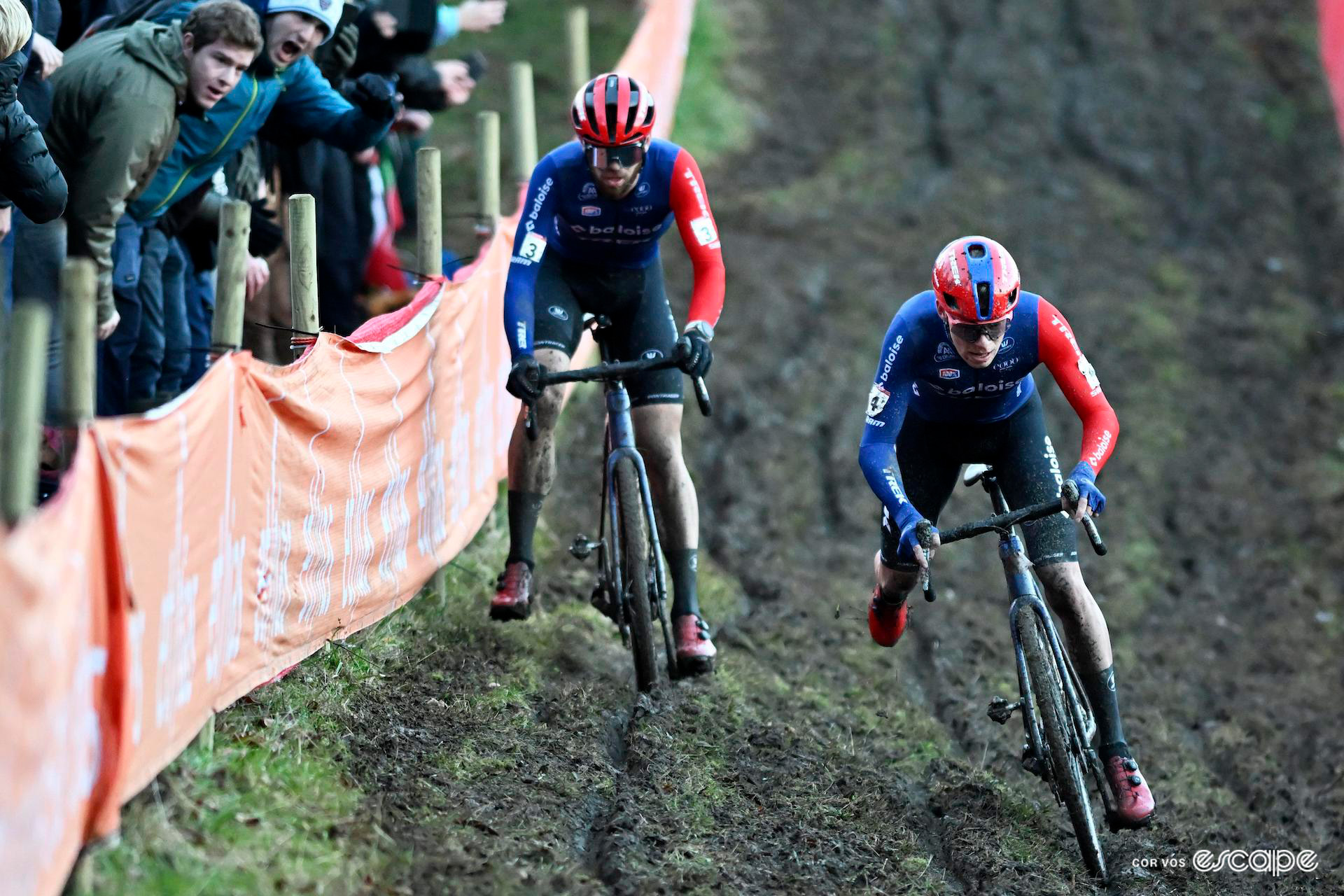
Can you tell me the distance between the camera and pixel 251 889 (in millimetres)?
5023

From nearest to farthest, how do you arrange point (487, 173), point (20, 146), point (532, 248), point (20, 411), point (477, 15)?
point (20, 411), point (20, 146), point (532, 248), point (487, 173), point (477, 15)

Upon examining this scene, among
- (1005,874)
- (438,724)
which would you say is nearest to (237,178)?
(438,724)

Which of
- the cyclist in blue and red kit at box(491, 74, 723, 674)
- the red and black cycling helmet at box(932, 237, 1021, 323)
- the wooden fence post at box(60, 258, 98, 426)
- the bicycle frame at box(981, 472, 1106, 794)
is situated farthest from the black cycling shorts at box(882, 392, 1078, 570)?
the wooden fence post at box(60, 258, 98, 426)

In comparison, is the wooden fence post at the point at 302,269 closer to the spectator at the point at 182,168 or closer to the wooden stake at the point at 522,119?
the spectator at the point at 182,168

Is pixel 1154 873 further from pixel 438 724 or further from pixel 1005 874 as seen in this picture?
pixel 438 724

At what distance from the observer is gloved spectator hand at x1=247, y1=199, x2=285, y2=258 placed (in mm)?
8297

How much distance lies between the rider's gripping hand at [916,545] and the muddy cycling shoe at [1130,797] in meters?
1.20

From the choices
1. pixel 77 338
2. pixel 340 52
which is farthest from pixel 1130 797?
pixel 340 52

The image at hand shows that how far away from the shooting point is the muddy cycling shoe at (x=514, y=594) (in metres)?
7.56

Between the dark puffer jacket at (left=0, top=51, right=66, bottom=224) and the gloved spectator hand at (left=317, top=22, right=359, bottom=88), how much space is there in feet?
8.96

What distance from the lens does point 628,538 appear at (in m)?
7.23

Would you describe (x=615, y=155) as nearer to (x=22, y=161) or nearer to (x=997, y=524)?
(x=997, y=524)

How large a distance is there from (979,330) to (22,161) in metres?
3.92

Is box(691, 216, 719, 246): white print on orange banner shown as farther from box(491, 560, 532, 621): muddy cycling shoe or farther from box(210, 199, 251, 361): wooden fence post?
box(210, 199, 251, 361): wooden fence post
